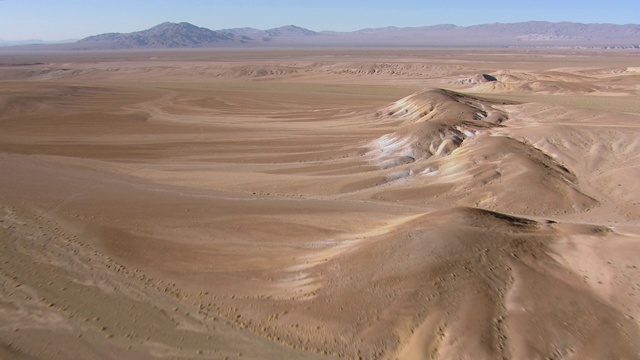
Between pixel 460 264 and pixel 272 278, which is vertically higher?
pixel 460 264

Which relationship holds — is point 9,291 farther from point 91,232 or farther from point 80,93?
point 80,93

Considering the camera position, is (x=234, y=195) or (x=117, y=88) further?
(x=117, y=88)

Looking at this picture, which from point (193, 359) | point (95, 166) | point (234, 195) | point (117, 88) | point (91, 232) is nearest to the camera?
point (193, 359)

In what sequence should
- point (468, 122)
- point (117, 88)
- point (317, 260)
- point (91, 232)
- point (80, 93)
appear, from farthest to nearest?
point (117, 88) < point (80, 93) < point (468, 122) < point (91, 232) < point (317, 260)

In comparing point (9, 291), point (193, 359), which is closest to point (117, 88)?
point (9, 291)

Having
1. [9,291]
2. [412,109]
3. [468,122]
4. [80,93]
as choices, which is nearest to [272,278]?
[9,291]

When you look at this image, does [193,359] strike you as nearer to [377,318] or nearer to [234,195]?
[377,318]
